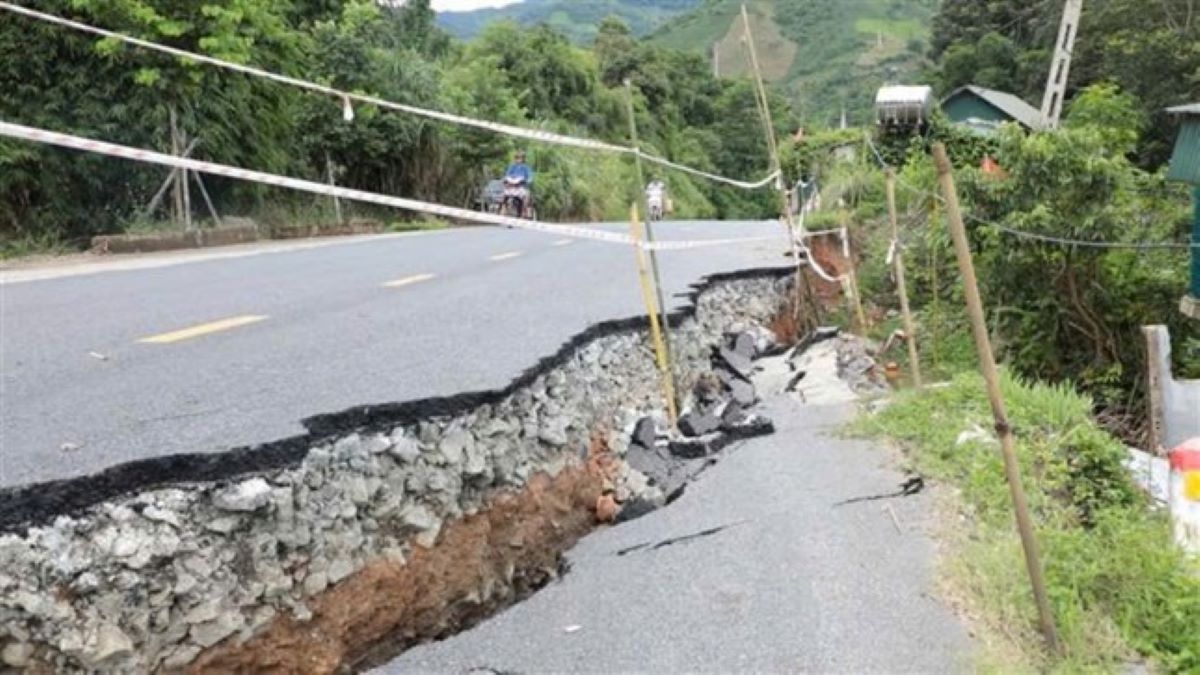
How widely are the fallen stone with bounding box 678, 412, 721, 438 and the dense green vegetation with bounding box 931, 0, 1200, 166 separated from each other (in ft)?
58.7

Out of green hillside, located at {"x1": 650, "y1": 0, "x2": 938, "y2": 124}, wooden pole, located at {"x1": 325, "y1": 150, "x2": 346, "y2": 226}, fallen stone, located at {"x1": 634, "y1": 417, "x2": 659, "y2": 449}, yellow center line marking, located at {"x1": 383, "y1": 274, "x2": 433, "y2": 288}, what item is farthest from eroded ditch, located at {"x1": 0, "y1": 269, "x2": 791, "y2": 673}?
green hillside, located at {"x1": 650, "y1": 0, "x2": 938, "y2": 124}

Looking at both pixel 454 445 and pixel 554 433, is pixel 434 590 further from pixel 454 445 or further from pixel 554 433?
pixel 554 433

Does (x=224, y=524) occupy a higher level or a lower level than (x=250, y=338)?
lower

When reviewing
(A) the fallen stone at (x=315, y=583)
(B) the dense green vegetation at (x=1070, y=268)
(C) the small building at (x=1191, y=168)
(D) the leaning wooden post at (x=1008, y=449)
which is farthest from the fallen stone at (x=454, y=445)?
(C) the small building at (x=1191, y=168)

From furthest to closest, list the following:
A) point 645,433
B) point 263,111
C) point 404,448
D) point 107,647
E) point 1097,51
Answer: point 1097,51, point 263,111, point 645,433, point 404,448, point 107,647

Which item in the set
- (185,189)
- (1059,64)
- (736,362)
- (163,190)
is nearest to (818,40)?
(1059,64)

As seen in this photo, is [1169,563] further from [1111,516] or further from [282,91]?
[282,91]

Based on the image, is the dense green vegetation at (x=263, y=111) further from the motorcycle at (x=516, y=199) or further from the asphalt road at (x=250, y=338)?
the asphalt road at (x=250, y=338)

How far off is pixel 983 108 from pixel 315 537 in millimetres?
35270

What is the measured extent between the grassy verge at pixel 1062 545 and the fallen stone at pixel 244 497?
8.62 ft

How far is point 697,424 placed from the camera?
Answer: 6984 mm

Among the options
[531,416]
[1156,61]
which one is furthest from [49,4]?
[1156,61]

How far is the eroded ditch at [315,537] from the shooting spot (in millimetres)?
3172

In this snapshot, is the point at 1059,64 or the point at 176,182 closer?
the point at 176,182
